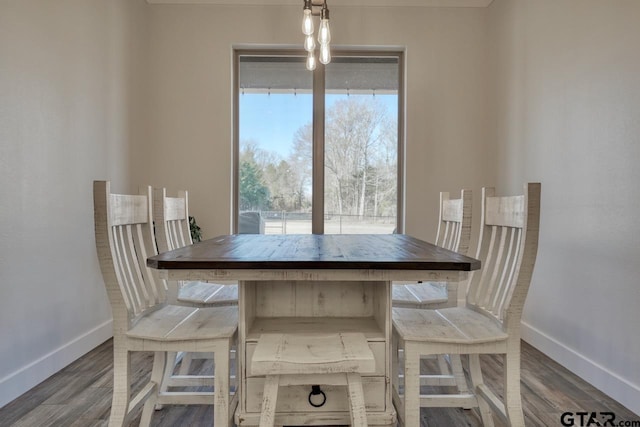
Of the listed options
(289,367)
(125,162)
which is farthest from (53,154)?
(289,367)

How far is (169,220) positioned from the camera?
191cm

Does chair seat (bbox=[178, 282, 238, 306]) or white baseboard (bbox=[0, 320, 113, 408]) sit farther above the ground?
chair seat (bbox=[178, 282, 238, 306])

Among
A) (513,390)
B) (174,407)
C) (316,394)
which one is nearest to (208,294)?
(174,407)

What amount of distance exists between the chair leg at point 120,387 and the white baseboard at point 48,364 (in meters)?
0.96

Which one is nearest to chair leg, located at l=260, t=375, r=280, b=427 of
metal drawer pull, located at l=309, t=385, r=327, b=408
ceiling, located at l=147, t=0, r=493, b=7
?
metal drawer pull, located at l=309, t=385, r=327, b=408

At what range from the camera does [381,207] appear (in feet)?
11.4

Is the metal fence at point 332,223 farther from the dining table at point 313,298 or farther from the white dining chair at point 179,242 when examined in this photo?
the dining table at point 313,298

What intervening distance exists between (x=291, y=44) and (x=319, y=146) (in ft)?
2.89

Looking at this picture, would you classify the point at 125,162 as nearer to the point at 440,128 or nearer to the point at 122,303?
the point at 122,303

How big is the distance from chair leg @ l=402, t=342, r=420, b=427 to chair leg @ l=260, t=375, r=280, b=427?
42 cm

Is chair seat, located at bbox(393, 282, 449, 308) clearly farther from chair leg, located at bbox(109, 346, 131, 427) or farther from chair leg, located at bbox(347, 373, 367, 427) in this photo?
chair leg, located at bbox(109, 346, 131, 427)

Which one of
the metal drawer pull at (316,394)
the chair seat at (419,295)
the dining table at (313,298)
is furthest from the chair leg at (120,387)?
the chair seat at (419,295)

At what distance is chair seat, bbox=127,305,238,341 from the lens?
1.25m

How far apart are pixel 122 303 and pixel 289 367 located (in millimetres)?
620
